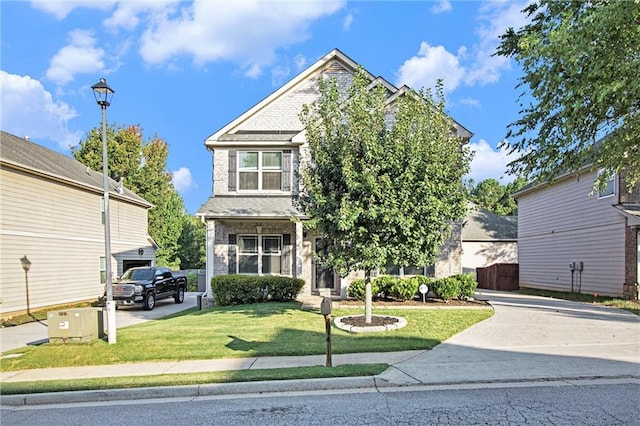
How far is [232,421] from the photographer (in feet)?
17.3

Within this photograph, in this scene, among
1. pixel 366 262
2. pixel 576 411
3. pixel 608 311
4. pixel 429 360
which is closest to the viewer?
pixel 576 411

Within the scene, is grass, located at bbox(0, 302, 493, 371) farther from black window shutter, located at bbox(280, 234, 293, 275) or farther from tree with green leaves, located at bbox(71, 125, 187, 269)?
tree with green leaves, located at bbox(71, 125, 187, 269)

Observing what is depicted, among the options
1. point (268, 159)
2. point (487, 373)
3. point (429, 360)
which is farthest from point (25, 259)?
point (487, 373)

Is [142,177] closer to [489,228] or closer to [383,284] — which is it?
[489,228]

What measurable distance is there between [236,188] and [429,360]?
11.2m

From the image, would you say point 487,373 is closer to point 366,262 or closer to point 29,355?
point 366,262

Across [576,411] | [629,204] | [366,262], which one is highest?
[629,204]

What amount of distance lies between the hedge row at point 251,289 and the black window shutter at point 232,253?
3.80 feet

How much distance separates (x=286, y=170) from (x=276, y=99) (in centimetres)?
323

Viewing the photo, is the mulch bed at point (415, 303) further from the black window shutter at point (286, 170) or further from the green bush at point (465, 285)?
the black window shutter at point (286, 170)

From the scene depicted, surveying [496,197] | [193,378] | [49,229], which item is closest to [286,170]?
[49,229]

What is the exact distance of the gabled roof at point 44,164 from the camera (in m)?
16.6

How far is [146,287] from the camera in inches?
743

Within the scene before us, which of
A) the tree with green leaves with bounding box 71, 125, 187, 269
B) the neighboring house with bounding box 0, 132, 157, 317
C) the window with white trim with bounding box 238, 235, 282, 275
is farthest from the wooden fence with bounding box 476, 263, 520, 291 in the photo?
the tree with green leaves with bounding box 71, 125, 187, 269
